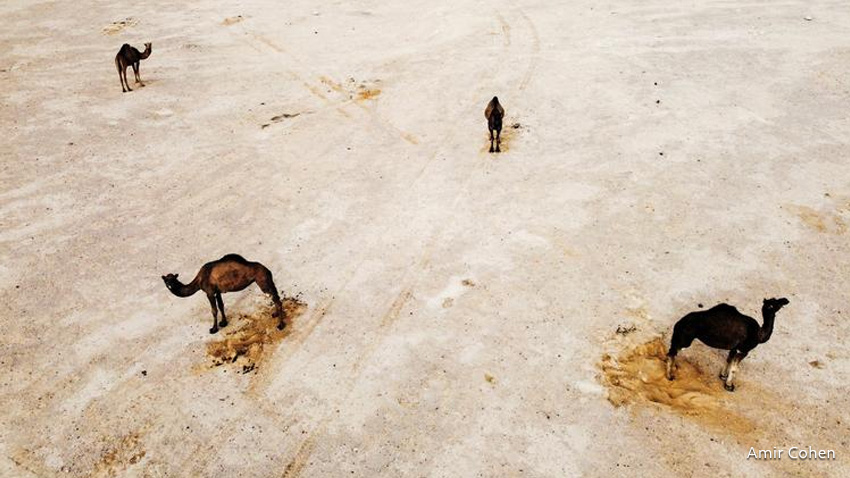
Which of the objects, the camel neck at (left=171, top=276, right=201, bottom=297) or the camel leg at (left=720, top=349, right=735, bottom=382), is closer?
the camel leg at (left=720, top=349, right=735, bottom=382)

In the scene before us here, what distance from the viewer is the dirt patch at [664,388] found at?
661 centimetres

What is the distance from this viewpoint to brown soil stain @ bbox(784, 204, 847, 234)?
972cm

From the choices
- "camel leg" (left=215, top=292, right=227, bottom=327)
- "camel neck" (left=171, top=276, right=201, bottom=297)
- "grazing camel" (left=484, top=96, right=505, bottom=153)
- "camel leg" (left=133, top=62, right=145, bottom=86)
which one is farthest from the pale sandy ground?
"camel neck" (left=171, top=276, right=201, bottom=297)

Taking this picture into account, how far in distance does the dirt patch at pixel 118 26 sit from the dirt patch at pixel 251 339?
16906 millimetres

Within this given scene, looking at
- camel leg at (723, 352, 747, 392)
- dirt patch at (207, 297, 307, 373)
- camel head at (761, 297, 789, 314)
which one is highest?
camel head at (761, 297, 789, 314)

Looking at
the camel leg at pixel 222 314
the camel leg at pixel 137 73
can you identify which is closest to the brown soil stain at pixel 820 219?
the camel leg at pixel 222 314

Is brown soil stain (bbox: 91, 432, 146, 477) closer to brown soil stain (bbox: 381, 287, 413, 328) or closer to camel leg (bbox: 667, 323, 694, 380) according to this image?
brown soil stain (bbox: 381, 287, 413, 328)

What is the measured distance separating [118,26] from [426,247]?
1770 centimetres

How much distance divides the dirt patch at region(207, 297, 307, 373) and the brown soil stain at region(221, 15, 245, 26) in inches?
649

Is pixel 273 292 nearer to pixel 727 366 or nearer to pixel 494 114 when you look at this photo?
pixel 727 366

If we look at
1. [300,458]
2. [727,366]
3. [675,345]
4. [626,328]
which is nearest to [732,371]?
[727,366]

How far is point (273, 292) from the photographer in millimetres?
7703

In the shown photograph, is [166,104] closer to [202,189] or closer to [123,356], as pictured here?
[202,189]

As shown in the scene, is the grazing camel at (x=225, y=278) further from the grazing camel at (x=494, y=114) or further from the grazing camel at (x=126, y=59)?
the grazing camel at (x=126, y=59)
